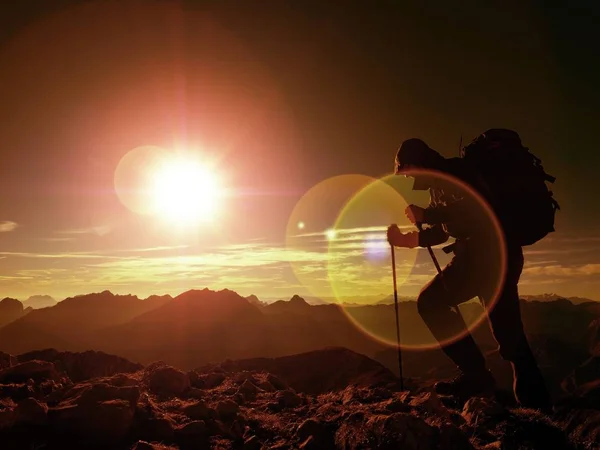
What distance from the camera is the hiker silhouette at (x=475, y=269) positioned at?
21.8ft

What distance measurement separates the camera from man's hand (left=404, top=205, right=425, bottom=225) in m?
7.01

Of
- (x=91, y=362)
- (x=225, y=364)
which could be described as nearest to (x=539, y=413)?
(x=225, y=364)

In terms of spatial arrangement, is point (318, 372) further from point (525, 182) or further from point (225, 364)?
point (525, 182)

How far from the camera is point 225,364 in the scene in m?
17.4

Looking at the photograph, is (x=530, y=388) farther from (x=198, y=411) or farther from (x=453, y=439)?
(x=198, y=411)

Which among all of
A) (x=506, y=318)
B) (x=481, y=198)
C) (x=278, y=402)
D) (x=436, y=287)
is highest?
(x=481, y=198)

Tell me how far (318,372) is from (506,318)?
46.0ft

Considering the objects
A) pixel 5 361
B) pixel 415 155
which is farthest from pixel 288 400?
pixel 5 361

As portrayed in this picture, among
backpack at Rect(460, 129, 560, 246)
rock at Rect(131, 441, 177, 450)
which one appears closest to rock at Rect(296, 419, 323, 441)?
rock at Rect(131, 441, 177, 450)

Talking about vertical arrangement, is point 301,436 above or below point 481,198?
below

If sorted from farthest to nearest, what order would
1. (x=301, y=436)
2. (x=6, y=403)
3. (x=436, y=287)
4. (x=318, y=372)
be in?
1. (x=318, y=372)
2. (x=436, y=287)
3. (x=6, y=403)
4. (x=301, y=436)

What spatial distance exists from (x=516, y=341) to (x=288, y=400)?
465 centimetres

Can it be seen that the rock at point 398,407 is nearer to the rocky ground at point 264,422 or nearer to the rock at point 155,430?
the rocky ground at point 264,422

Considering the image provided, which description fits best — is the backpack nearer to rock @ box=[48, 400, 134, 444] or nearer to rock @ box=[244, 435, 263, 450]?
rock @ box=[244, 435, 263, 450]
